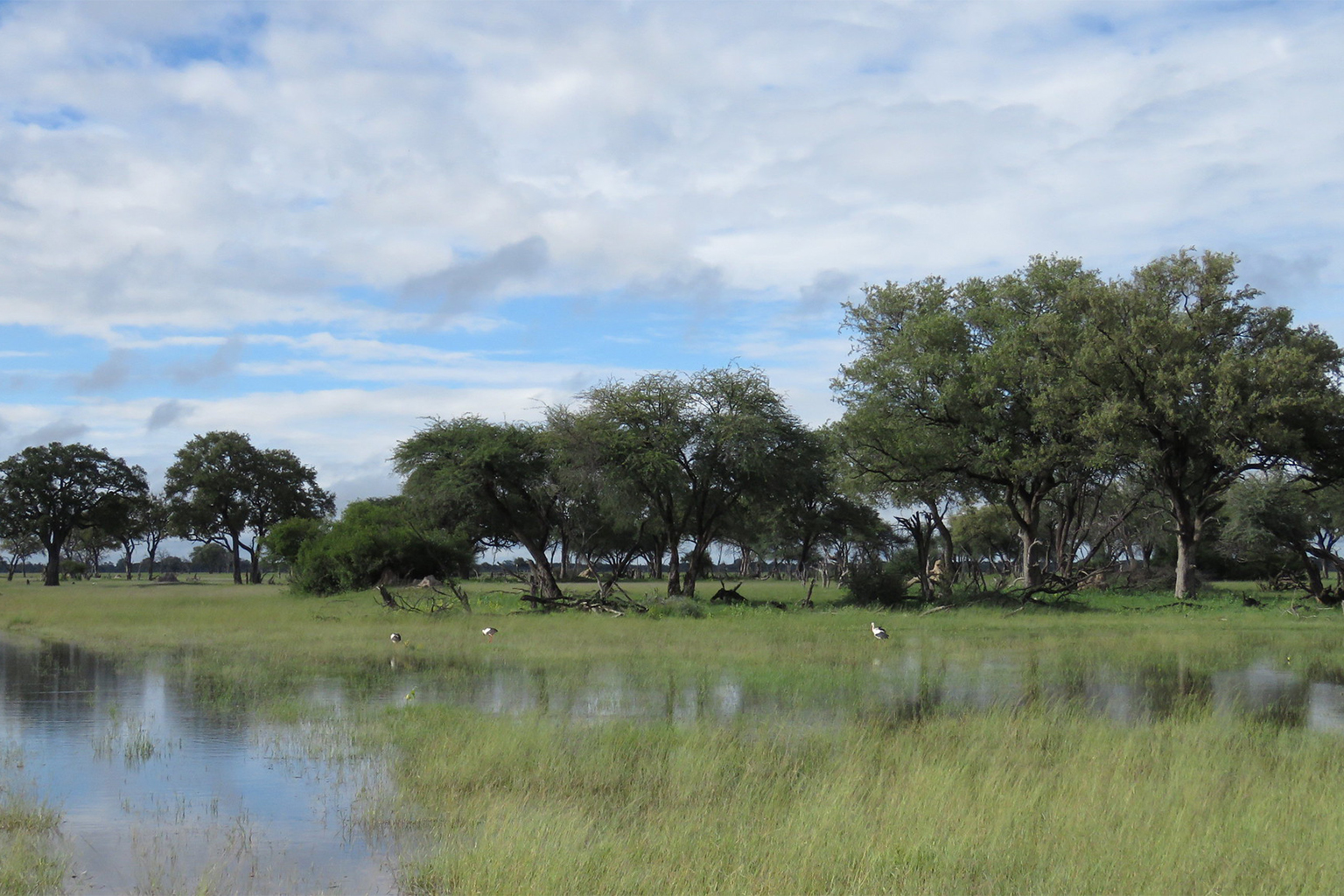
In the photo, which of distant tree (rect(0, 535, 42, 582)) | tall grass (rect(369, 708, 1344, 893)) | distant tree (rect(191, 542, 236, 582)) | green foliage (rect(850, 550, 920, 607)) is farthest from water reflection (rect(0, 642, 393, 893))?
distant tree (rect(191, 542, 236, 582))

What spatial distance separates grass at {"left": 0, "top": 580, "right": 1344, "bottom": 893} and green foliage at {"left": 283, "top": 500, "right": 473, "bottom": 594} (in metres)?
25.1

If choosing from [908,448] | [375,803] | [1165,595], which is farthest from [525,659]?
[1165,595]

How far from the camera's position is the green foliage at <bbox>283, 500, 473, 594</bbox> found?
4716 centimetres

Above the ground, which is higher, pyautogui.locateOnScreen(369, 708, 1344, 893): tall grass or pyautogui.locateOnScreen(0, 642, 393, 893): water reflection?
pyautogui.locateOnScreen(369, 708, 1344, 893): tall grass

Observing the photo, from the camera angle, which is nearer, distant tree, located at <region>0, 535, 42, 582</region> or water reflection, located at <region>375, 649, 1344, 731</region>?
water reflection, located at <region>375, 649, 1344, 731</region>

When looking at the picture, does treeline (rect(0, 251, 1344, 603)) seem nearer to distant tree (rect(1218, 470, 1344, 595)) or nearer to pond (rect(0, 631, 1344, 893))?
distant tree (rect(1218, 470, 1344, 595))

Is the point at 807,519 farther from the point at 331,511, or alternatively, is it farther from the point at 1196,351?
the point at 331,511

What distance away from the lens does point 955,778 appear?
10.5 meters

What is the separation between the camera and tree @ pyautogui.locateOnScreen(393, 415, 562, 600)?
40375 mm

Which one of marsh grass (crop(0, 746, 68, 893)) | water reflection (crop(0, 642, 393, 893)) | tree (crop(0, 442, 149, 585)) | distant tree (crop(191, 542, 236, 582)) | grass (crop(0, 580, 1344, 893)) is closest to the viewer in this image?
marsh grass (crop(0, 746, 68, 893))

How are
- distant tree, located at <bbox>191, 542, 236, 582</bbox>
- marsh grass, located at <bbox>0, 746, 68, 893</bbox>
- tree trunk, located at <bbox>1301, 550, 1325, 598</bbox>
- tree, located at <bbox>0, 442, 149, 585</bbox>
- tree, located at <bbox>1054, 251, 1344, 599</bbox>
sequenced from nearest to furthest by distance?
marsh grass, located at <bbox>0, 746, 68, 893</bbox>, tree, located at <bbox>1054, 251, 1344, 599</bbox>, tree trunk, located at <bbox>1301, 550, 1325, 598</bbox>, tree, located at <bbox>0, 442, 149, 585</bbox>, distant tree, located at <bbox>191, 542, 236, 582</bbox>

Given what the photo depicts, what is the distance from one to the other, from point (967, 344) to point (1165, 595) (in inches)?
522

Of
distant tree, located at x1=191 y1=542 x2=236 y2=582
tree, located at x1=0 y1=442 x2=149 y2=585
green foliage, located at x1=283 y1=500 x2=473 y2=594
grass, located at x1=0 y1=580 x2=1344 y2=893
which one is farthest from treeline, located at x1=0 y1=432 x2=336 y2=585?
distant tree, located at x1=191 y1=542 x2=236 y2=582

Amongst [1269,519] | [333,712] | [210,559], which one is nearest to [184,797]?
[333,712]
